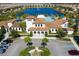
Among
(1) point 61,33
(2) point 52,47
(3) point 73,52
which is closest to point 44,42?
(2) point 52,47

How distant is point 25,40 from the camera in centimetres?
275

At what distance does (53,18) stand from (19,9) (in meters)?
0.45

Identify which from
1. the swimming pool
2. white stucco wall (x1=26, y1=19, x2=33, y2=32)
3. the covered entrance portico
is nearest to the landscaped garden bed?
the covered entrance portico

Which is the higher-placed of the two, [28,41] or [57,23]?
[57,23]

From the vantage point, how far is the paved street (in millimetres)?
2645

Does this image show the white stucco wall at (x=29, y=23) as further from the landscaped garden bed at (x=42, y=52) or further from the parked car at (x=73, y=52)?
the parked car at (x=73, y=52)

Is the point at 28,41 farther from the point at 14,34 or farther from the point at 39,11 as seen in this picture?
the point at 39,11

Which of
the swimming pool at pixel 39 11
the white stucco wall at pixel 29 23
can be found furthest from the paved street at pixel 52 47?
the swimming pool at pixel 39 11

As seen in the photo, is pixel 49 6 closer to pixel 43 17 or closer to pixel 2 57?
pixel 43 17

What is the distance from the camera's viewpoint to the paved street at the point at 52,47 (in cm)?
265

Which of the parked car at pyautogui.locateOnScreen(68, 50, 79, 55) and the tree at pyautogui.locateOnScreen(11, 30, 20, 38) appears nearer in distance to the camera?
the parked car at pyautogui.locateOnScreen(68, 50, 79, 55)

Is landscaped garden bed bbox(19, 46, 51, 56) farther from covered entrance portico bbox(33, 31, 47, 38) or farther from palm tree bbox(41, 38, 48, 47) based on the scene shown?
covered entrance portico bbox(33, 31, 47, 38)

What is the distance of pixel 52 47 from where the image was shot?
8.84 feet

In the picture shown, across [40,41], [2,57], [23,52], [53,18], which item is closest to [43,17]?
[53,18]
